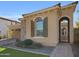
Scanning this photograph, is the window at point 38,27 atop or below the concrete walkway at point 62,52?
atop

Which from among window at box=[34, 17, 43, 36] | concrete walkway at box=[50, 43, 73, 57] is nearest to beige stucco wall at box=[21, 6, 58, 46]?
window at box=[34, 17, 43, 36]

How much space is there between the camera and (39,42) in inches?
747

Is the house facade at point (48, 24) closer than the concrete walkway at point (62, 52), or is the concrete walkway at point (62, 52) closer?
the concrete walkway at point (62, 52)

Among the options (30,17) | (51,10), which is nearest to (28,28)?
(30,17)

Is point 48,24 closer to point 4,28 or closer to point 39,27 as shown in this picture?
point 39,27

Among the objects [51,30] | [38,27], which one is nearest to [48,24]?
[51,30]

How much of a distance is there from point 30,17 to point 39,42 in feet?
12.9

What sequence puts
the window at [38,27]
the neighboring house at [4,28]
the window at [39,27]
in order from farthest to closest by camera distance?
the neighboring house at [4,28]
the window at [38,27]
the window at [39,27]

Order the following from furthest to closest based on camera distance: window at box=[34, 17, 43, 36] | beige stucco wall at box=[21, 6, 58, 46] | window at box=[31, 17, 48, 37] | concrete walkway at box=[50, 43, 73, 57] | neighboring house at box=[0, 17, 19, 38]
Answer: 1. neighboring house at box=[0, 17, 19, 38]
2. window at box=[34, 17, 43, 36]
3. window at box=[31, 17, 48, 37]
4. beige stucco wall at box=[21, 6, 58, 46]
5. concrete walkway at box=[50, 43, 73, 57]

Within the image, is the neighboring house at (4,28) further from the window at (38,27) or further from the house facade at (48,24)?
the window at (38,27)

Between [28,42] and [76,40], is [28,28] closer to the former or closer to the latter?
[28,42]

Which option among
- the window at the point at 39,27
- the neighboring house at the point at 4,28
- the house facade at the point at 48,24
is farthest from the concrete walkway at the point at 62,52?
the neighboring house at the point at 4,28

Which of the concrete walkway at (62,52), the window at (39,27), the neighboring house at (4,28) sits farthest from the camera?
the neighboring house at (4,28)

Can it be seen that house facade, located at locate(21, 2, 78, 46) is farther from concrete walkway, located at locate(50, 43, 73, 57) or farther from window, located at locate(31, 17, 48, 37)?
concrete walkway, located at locate(50, 43, 73, 57)
